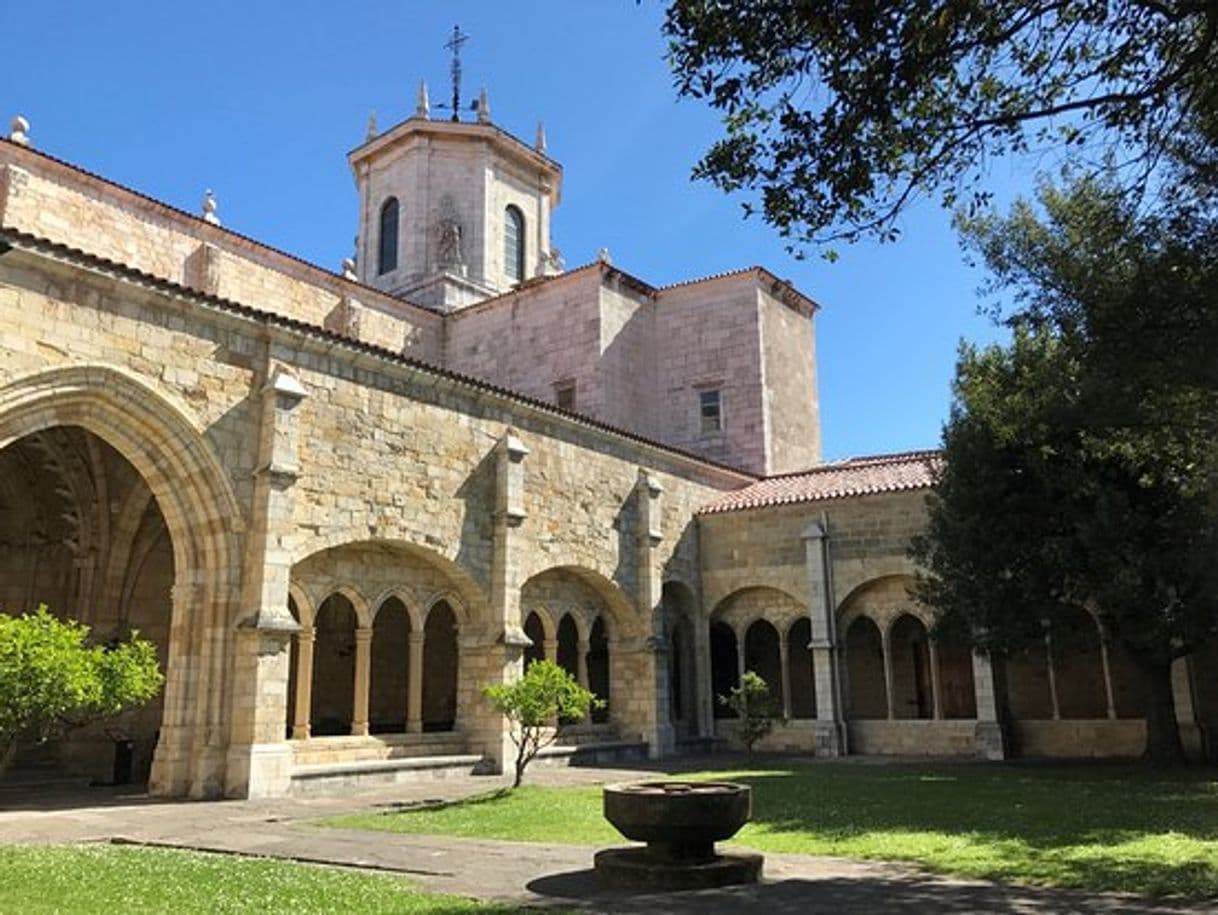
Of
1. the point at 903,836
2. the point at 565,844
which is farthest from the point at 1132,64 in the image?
Answer: the point at 565,844

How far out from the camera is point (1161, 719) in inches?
568

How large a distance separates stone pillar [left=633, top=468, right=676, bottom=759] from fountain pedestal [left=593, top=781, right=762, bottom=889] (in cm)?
1194

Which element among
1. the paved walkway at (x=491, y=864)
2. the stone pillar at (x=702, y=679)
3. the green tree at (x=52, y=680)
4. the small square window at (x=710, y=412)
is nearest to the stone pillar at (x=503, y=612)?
the paved walkway at (x=491, y=864)

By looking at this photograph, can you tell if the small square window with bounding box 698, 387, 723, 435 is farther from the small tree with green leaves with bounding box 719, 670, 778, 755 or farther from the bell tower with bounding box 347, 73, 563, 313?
the small tree with green leaves with bounding box 719, 670, 778, 755

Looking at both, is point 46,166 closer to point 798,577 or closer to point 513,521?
point 513,521

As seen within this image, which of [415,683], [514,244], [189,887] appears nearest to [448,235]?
[514,244]

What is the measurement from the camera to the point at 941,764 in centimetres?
1606

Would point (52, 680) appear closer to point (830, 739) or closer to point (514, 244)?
point (830, 739)

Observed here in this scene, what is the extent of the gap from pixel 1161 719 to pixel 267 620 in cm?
1259

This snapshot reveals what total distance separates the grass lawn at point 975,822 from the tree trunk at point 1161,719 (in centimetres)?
76

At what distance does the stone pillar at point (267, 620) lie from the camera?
11422mm

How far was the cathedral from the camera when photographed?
11609 millimetres

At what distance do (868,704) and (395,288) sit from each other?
624 inches

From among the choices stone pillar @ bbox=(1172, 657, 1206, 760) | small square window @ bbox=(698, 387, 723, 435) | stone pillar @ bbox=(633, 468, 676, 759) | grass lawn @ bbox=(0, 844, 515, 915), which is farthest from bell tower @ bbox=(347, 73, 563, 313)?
grass lawn @ bbox=(0, 844, 515, 915)
